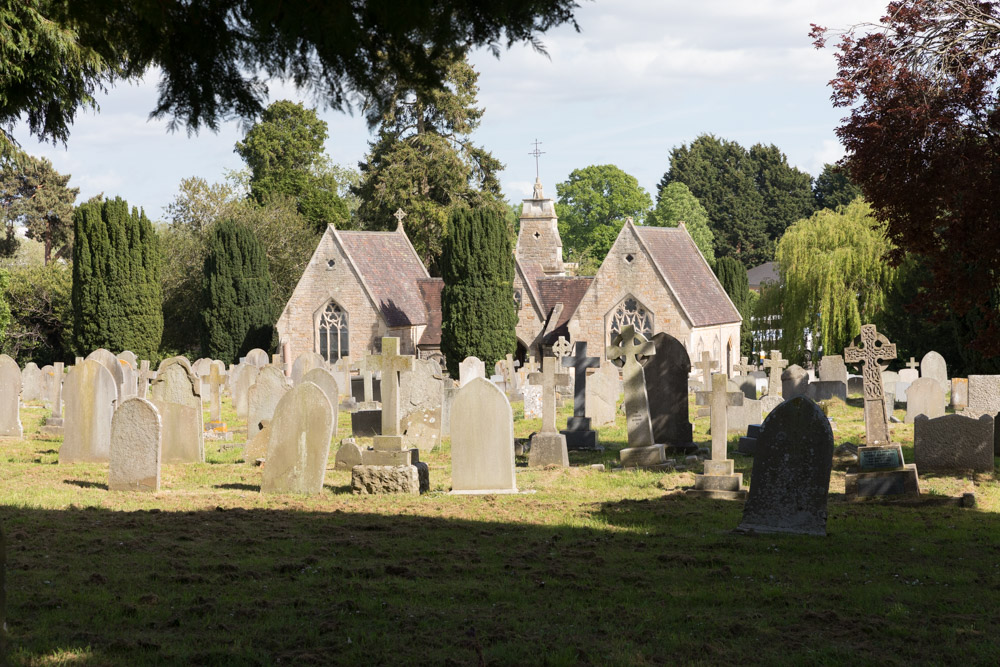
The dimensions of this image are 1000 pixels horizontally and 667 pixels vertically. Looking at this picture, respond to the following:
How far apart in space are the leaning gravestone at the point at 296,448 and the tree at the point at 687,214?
69.6 m

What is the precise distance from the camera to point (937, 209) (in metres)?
11.8

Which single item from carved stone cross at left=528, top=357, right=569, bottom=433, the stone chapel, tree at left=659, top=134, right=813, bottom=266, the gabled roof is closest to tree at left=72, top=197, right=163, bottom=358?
the stone chapel

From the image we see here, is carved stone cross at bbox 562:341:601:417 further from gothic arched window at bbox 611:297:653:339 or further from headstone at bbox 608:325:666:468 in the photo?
gothic arched window at bbox 611:297:653:339

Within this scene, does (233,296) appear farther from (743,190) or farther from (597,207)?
(743,190)

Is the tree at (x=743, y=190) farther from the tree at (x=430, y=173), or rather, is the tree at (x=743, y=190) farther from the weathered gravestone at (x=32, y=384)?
the weathered gravestone at (x=32, y=384)

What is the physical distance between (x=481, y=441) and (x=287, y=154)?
53.9m

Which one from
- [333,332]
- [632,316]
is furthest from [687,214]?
[333,332]

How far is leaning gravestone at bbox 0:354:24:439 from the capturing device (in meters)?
17.2

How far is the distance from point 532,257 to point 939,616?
47.5 meters

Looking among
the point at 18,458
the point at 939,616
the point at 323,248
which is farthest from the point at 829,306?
the point at 939,616

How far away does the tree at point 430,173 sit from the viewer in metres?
51.1

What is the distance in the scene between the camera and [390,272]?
146 ft

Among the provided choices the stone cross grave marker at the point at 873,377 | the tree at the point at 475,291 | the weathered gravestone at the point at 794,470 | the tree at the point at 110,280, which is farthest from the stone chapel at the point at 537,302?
the weathered gravestone at the point at 794,470

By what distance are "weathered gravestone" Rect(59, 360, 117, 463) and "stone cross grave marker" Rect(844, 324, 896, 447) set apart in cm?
977
